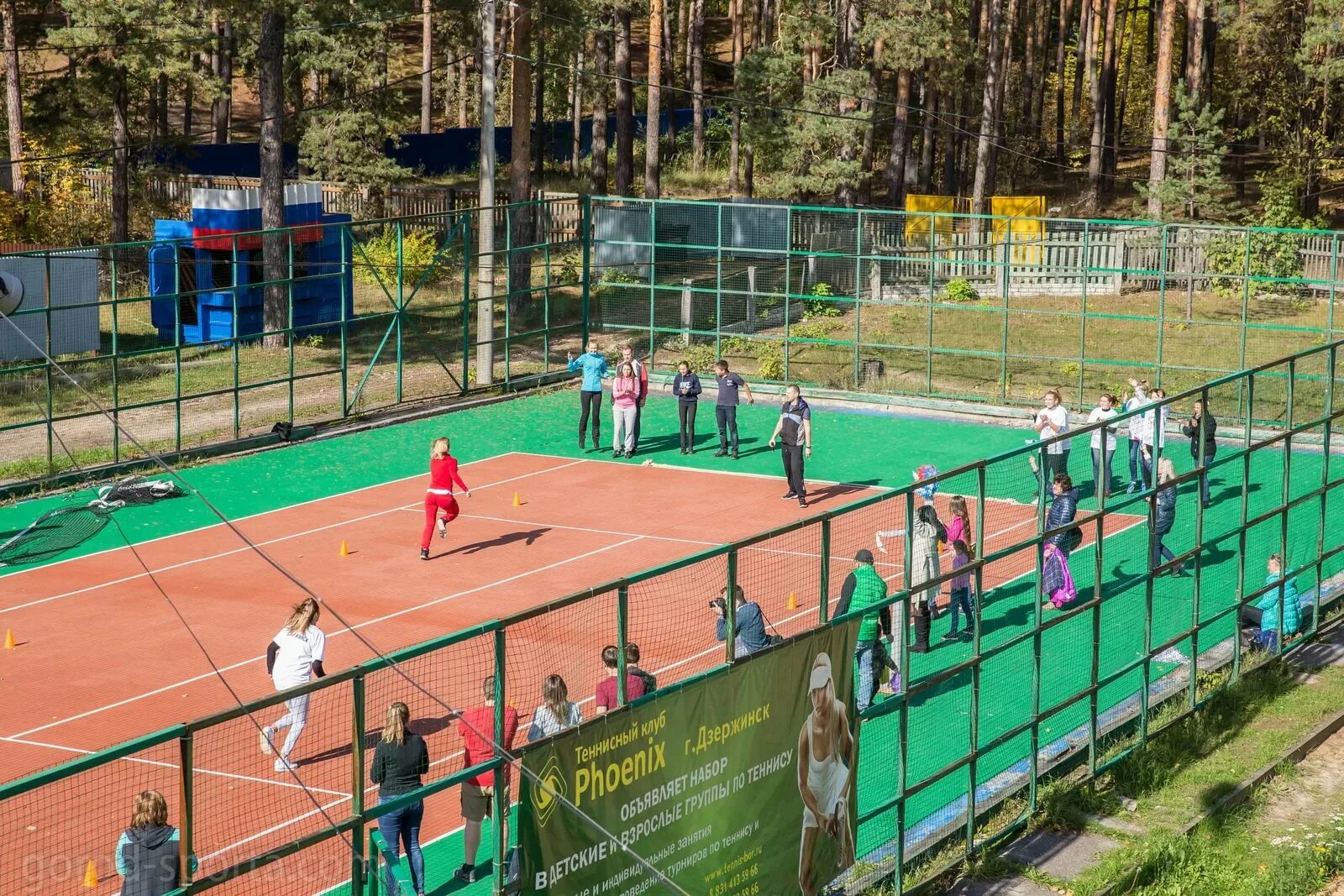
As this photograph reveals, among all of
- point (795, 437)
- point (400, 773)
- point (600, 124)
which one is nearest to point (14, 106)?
point (600, 124)

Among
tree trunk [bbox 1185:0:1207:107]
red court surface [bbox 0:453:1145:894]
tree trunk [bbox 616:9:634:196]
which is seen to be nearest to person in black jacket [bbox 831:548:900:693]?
red court surface [bbox 0:453:1145:894]

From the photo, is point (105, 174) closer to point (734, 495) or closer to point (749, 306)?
point (749, 306)

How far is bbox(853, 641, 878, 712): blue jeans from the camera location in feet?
39.5

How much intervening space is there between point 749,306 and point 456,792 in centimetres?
2223

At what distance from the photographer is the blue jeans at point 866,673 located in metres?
12.0

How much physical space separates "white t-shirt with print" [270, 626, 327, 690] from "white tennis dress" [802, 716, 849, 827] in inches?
192

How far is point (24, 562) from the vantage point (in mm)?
21172

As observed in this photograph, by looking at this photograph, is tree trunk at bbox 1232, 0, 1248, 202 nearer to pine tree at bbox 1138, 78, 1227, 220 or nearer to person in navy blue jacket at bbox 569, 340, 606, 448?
pine tree at bbox 1138, 78, 1227, 220

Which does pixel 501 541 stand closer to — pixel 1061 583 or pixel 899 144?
pixel 1061 583

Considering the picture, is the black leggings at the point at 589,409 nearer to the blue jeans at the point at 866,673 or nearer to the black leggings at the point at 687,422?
the black leggings at the point at 687,422

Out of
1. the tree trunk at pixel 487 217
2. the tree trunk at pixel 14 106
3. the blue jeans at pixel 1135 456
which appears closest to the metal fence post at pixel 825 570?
the blue jeans at pixel 1135 456

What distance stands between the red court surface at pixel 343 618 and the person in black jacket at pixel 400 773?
0.31 metres

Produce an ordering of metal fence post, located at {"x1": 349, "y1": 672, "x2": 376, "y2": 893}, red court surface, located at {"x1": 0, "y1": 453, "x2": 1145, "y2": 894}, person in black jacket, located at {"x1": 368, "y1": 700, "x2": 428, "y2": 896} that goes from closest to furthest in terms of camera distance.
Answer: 1. metal fence post, located at {"x1": 349, "y1": 672, "x2": 376, "y2": 893}
2. person in black jacket, located at {"x1": 368, "y1": 700, "x2": 428, "y2": 896}
3. red court surface, located at {"x1": 0, "y1": 453, "x2": 1145, "y2": 894}

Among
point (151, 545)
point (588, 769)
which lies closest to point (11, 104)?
point (151, 545)
